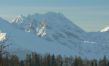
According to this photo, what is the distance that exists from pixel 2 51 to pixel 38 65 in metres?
144

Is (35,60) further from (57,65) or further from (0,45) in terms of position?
(0,45)

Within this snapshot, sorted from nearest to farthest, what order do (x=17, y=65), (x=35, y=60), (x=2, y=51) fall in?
1. (x=2, y=51)
2. (x=17, y=65)
3. (x=35, y=60)

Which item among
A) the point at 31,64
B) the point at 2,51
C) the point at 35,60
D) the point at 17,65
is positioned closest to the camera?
the point at 2,51

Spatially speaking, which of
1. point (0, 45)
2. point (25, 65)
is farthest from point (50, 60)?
point (0, 45)

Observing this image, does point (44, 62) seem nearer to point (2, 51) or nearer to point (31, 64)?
point (31, 64)

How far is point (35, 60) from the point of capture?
19038 cm

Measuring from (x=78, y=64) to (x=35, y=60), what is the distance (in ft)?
47.2

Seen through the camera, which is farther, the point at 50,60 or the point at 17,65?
the point at 50,60

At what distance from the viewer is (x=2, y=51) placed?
104 ft

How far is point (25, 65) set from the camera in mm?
161500

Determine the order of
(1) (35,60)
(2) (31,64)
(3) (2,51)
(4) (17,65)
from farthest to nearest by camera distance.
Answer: (1) (35,60) → (2) (31,64) → (4) (17,65) → (3) (2,51)

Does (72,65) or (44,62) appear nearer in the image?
(44,62)

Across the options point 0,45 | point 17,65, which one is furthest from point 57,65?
point 0,45

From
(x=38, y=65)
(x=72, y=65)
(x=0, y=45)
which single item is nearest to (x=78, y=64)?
(x=72, y=65)
